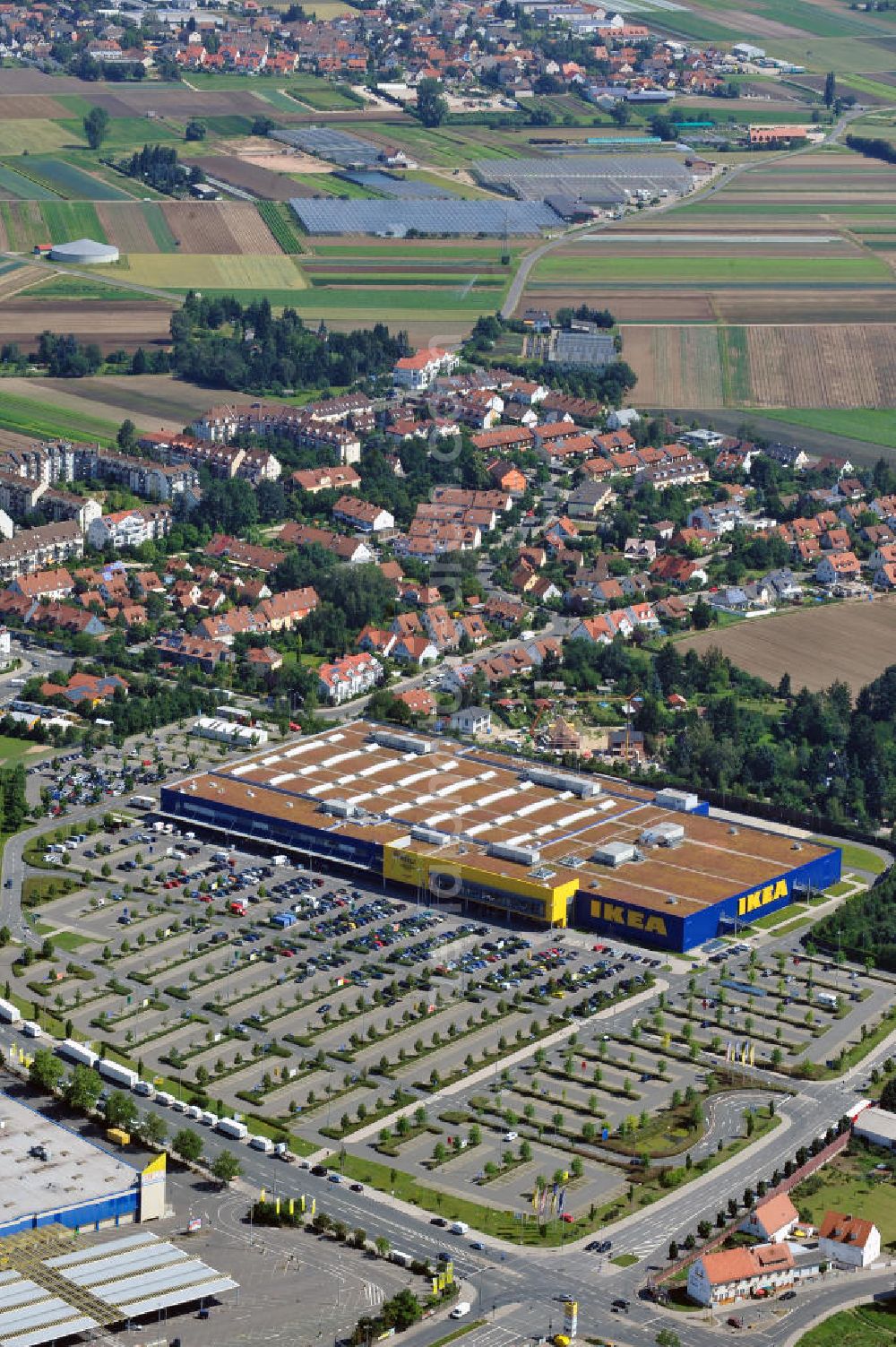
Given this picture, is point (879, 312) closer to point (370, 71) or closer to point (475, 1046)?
point (370, 71)

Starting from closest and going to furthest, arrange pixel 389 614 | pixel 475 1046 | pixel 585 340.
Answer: pixel 475 1046
pixel 389 614
pixel 585 340

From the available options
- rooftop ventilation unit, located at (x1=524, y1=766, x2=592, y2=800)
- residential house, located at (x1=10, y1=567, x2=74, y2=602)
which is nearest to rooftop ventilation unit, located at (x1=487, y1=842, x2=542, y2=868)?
rooftop ventilation unit, located at (x1=524, y1=766, x2=592, y2=800)

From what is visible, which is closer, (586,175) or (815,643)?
(815,643)

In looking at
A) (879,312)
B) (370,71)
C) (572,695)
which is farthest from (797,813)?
(370,71)

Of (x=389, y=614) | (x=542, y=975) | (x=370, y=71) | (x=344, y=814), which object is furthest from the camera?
(x=370, y=71)

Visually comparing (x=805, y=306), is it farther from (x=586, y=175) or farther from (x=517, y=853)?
(x=517, y=853)

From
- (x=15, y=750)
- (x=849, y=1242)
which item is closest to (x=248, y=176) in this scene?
(x=15, y=750)
